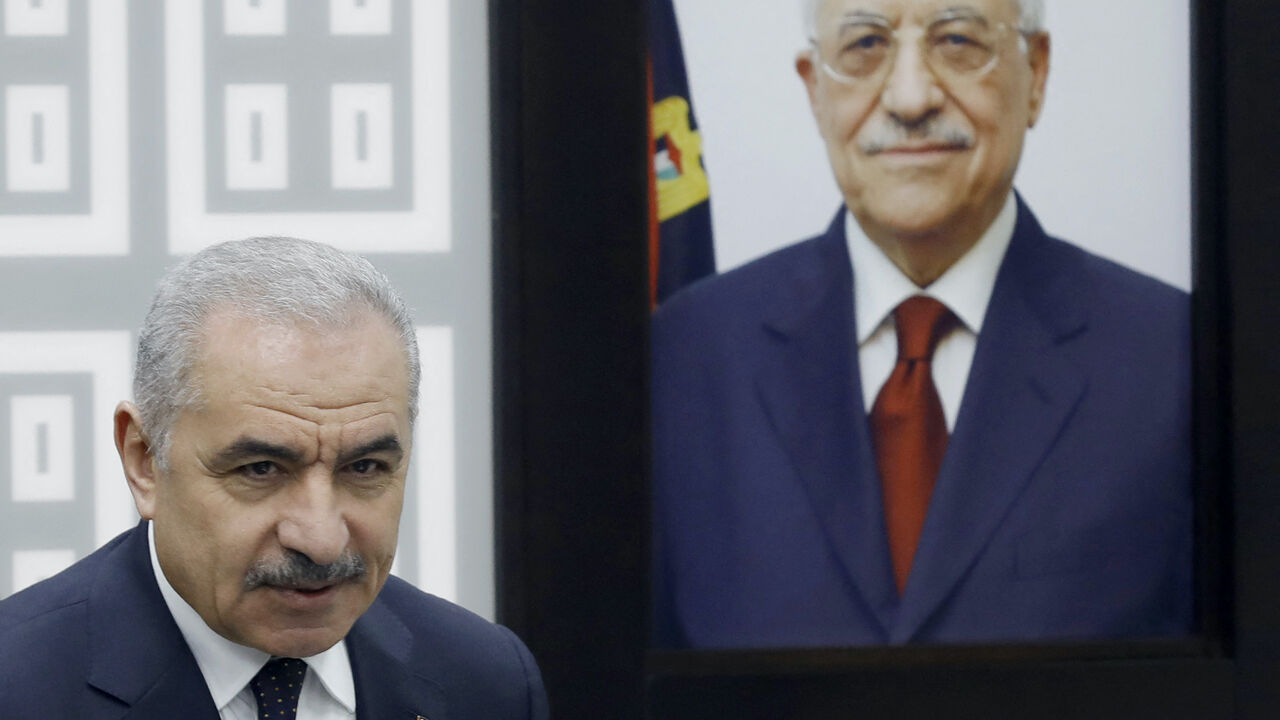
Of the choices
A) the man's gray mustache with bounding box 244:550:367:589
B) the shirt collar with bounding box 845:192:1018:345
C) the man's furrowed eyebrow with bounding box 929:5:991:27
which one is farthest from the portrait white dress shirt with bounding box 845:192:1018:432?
the man's gray mustache with bounding box 244:550:367:589

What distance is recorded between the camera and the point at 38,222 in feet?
12.0

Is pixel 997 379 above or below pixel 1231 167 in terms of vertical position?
below

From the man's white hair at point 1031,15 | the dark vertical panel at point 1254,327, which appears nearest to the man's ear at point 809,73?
the man's white hair at point 1031,15

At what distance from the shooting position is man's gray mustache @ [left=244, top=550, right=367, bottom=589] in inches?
61.5

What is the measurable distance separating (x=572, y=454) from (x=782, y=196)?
2.86 ft

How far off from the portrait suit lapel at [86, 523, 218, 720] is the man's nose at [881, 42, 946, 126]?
2.50m

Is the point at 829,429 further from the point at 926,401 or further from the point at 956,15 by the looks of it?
the point at 956,15

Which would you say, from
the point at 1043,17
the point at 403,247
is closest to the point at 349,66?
the point at 403,247

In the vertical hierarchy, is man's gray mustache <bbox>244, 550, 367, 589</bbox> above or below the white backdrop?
below

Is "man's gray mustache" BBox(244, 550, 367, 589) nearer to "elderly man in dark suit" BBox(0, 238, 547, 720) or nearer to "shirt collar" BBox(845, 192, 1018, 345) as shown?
"elderly man in dark suit" BBox(0, 238, 547, 720)

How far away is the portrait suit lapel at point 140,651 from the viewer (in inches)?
65.2

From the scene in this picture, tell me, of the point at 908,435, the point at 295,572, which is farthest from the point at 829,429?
the point at 295,572

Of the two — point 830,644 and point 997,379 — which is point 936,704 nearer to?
point 830,644

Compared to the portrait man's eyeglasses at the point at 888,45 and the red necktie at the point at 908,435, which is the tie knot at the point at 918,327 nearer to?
the red necktie at the point at 908,435
